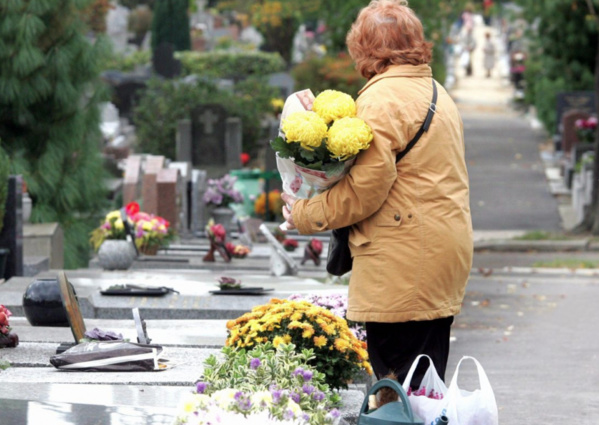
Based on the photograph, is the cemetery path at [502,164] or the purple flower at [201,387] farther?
the cemetery path at [502,164]

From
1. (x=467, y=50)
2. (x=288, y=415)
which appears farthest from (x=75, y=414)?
(x=467, y=50)

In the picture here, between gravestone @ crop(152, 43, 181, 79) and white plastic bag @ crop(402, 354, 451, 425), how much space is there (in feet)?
106

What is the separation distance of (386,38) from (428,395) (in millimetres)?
Result: 1319

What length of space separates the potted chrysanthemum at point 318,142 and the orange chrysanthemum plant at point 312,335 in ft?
2.62

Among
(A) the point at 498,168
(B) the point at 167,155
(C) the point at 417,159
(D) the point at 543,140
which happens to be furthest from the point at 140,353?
(D) the point at 543,140

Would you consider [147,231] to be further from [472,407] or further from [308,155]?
[472,407]

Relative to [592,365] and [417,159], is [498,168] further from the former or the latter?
[417,159]

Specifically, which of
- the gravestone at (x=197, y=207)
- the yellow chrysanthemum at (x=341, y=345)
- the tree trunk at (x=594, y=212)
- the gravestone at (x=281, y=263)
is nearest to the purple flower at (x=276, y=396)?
the yellow chrysanthemum at (x=341, y=345)

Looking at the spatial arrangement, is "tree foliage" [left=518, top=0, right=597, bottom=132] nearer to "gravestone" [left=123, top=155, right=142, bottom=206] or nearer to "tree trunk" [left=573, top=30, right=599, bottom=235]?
"tree trunk" [left=573, top=30, right=599, bottom=235]

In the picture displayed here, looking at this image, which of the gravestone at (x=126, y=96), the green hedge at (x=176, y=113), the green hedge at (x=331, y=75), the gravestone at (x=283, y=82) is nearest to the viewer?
the green hedge at (x=176, y=113)

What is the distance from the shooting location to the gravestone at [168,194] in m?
14.6

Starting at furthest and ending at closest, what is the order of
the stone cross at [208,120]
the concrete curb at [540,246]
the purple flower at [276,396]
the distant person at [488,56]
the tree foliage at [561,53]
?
the distant person at [488,56], the tree foliage at [561,53], the stone cross at [208,120], the concrete curb at [540,246], the purple flower at [276,396]

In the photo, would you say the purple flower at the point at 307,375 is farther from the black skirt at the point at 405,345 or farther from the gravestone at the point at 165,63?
the gravestone at the point at 165,63

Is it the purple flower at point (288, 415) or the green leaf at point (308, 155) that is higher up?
the green leaf at point (308, 155)
